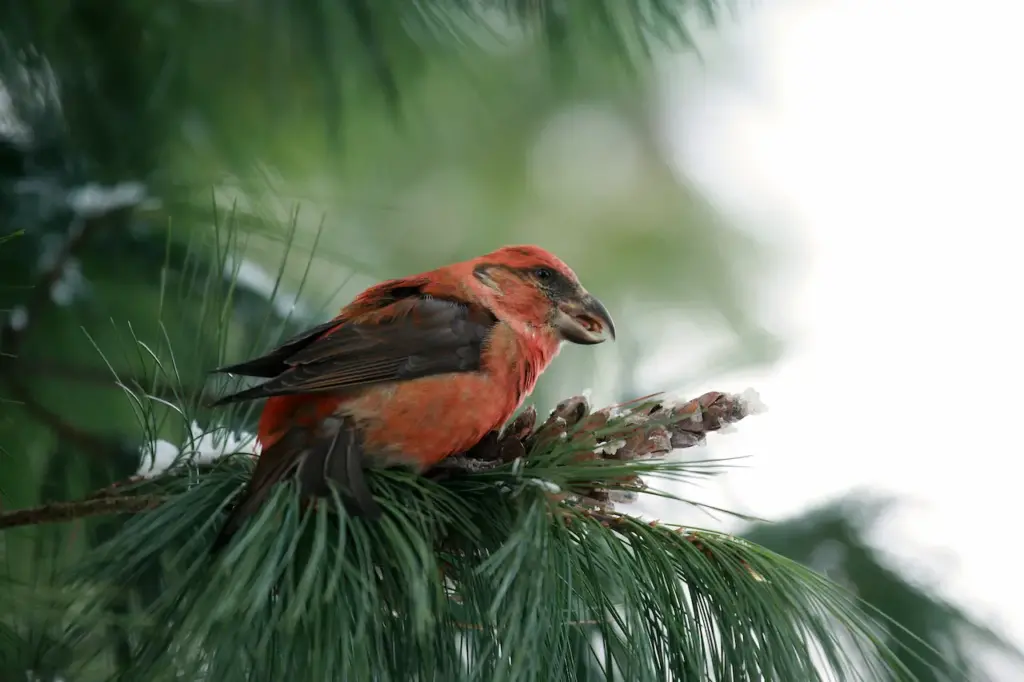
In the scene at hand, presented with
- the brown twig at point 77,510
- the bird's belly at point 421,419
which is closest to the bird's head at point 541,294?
the bird's belly at point 421,419

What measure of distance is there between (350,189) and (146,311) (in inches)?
32.3

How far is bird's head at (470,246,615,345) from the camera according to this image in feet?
4.11

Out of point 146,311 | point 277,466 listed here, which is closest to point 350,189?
point 146,311

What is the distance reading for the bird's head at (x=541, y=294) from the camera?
125 centimetres

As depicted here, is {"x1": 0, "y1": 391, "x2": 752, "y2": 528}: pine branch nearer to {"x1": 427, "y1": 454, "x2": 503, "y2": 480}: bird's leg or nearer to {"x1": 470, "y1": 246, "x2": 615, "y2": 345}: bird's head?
{"x1": 427, "y1": 454, "x2": 503, "y2": 480}: bird's leg

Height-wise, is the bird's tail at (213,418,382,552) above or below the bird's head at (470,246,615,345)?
below

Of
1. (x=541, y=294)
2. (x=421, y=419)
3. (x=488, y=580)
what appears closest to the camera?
(x=488, y=580)

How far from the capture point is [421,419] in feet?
3.33

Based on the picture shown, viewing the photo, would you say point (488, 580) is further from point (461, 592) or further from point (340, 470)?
point (340, 470)

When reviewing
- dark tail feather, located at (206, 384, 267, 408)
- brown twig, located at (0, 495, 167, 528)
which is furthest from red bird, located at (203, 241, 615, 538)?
brown twig, located at (0, 495, 167, 528)

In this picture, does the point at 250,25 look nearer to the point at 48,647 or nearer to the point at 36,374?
the point at 36,374

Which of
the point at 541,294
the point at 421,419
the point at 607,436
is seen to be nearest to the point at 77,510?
the point at 421,419

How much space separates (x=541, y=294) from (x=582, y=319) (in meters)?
0.07

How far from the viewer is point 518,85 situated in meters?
2.62
